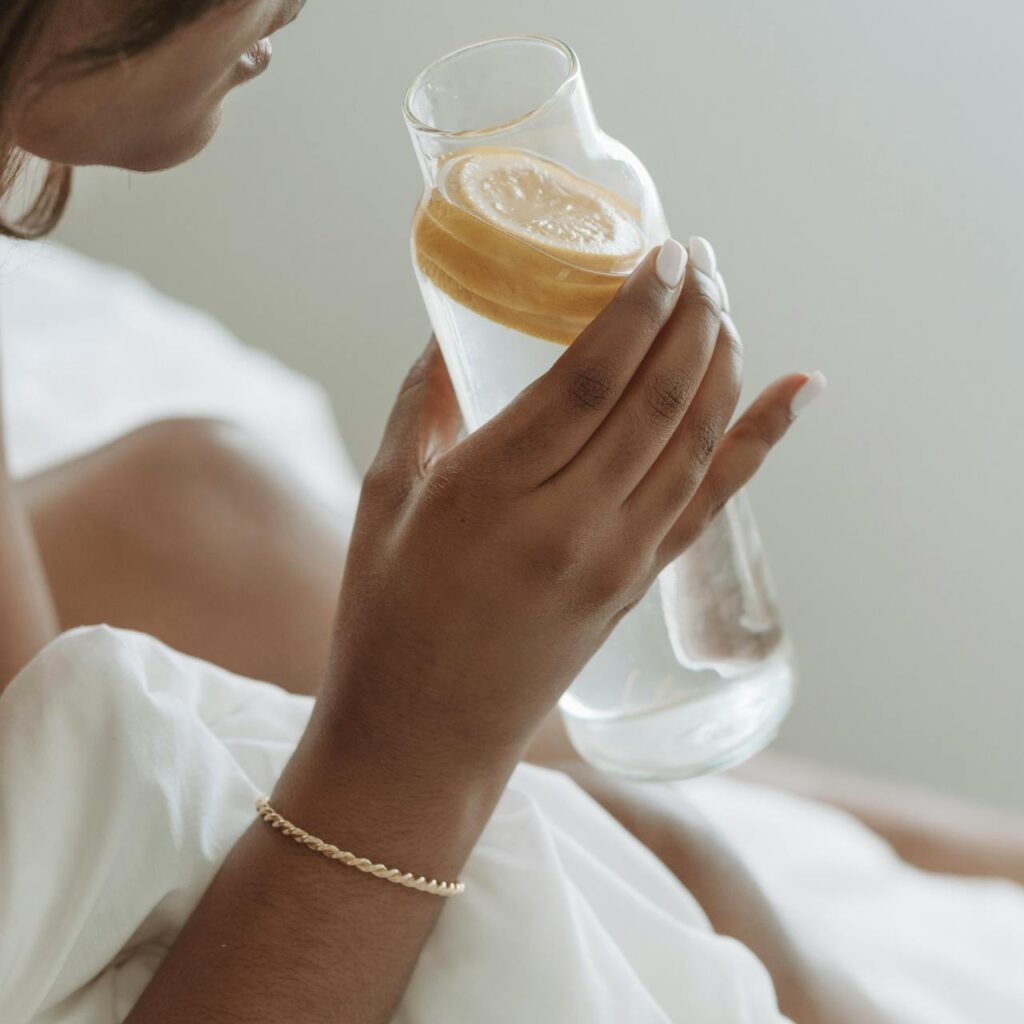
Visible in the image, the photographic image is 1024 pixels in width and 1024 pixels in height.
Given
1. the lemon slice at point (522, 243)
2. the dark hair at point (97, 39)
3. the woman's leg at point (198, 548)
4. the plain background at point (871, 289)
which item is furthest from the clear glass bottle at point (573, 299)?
the plain background at point (871, 289)

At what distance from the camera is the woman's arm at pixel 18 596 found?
83cm

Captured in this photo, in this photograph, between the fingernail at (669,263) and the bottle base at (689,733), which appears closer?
the fingernail at (669,263)

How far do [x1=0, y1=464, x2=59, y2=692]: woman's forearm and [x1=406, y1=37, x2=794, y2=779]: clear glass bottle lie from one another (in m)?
0.34

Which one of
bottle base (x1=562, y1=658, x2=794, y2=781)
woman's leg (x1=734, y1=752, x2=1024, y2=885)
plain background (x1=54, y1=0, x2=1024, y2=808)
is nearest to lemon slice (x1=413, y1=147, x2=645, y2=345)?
bottle base (x1=562, y1=658, x2=794, y2=781)

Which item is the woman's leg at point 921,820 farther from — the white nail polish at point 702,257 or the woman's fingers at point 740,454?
the white nail polish at point 702,257

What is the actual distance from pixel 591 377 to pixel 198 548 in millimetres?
515

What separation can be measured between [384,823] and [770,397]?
0.26 metres

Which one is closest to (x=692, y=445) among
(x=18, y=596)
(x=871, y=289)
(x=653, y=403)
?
(x=653, y=403)

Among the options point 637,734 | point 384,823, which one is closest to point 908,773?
point 637,734

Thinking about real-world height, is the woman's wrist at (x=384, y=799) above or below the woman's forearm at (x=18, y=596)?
above

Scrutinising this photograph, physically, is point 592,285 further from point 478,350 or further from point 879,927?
point 879,927

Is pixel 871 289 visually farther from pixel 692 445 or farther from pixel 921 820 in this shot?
pixel 692 445

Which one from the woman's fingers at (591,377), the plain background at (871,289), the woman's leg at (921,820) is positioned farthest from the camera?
the plain background at (871,289)

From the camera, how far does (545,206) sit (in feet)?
1.86
